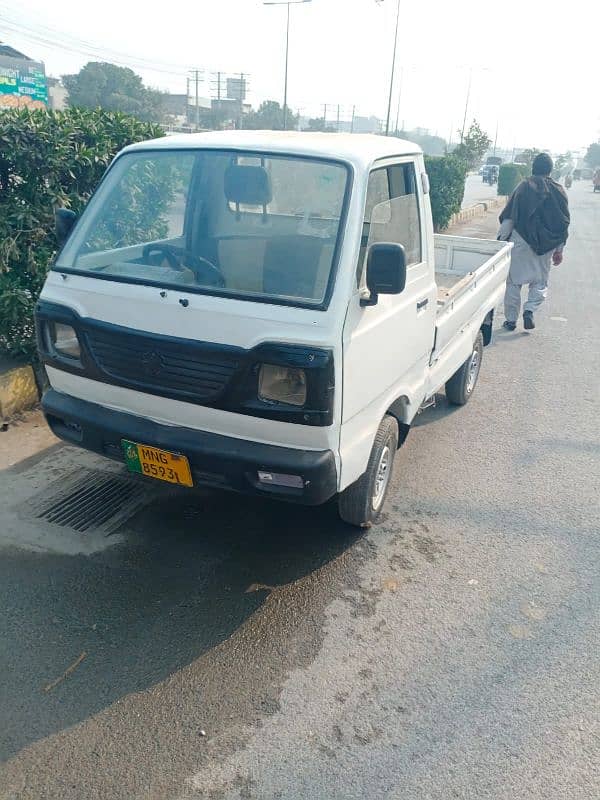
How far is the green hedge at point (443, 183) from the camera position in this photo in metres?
15.9

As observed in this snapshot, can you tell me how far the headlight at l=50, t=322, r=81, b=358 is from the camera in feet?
10.9

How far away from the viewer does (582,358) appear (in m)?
7.25

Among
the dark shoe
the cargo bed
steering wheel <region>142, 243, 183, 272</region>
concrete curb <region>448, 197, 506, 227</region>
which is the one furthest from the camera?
concrete curb <region>448, 197, 506, 227</region>

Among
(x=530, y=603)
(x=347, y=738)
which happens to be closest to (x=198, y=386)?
(x=347, y=738)

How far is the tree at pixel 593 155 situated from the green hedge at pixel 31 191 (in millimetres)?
129624

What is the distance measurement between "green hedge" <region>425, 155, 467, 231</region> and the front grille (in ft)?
45.5

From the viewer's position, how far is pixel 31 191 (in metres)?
4.93

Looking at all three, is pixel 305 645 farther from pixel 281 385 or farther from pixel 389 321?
pixel 389 321

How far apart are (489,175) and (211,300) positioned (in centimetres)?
5630

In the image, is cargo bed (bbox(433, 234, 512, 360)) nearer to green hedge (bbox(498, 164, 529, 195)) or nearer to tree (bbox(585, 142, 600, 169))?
green hedge (bbox(498, 164, 529, 195))

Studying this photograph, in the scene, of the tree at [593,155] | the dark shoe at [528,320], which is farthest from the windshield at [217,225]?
the tree at [593,155]

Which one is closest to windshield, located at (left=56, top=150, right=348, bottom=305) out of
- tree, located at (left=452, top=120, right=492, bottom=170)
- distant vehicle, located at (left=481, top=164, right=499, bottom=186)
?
tree, located at (left=452, top=120, right=492, bottom=170)

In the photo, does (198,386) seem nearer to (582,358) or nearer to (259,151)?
(259,151)

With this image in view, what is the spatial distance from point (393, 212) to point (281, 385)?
49.9 inches
